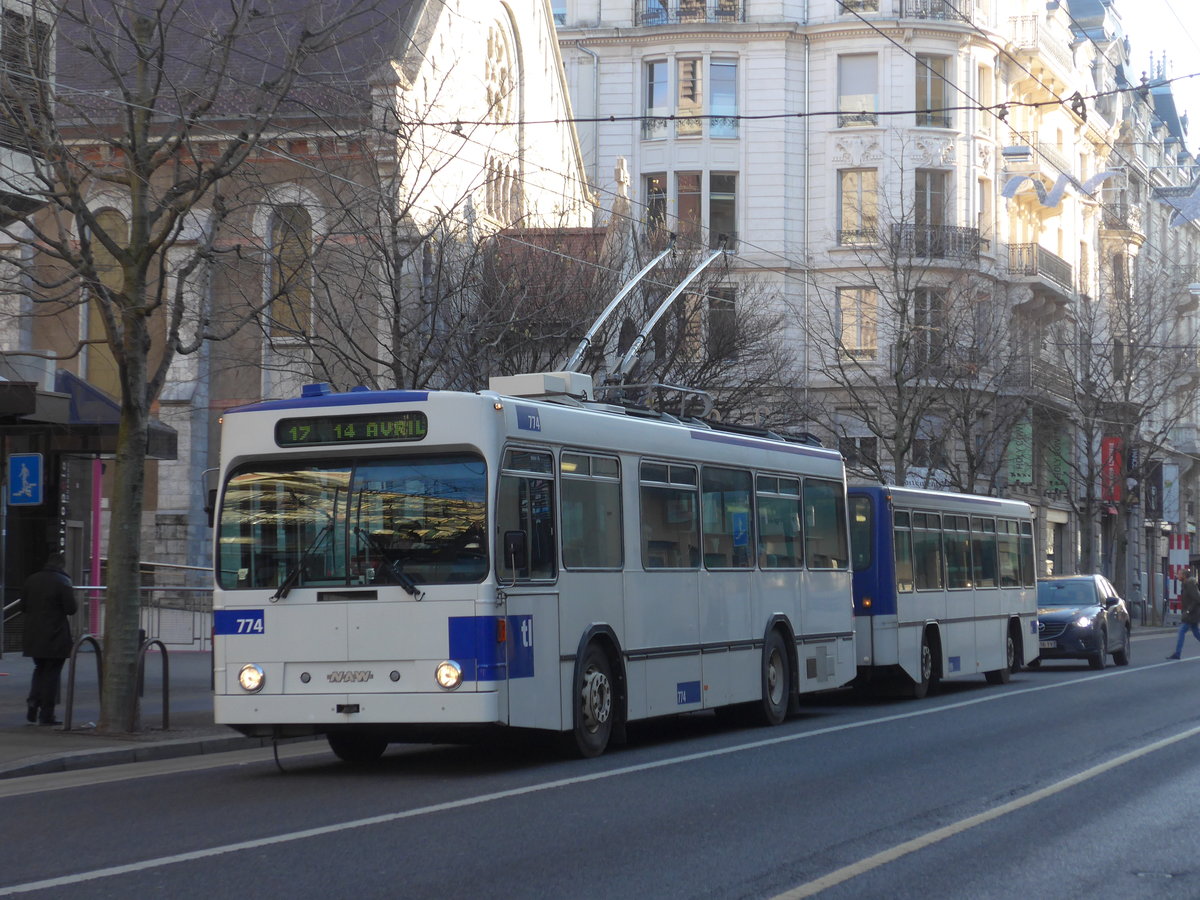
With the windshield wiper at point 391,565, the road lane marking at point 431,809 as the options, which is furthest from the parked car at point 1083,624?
the windshield wiper at point 391,565

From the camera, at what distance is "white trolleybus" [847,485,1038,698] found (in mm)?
21156

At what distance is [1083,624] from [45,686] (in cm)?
1872

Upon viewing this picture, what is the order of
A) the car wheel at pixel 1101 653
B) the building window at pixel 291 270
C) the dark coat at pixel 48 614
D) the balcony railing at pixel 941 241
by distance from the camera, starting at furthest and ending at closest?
the balcony railing at pixel 941 241
the car wheel at pixel 1101 653
the building window at pixel 291 270
the dark coat at pixel 48 614

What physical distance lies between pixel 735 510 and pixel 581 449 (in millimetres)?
3366

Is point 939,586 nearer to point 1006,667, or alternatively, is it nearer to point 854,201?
point 1006,667

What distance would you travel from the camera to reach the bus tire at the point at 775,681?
57.8 feet

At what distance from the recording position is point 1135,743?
1515cm

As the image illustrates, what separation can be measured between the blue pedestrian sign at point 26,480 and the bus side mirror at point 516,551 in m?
10.1

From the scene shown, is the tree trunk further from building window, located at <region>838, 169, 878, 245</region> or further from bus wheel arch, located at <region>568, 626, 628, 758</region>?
building window, located at <region>838, 169, 878, 245</region>

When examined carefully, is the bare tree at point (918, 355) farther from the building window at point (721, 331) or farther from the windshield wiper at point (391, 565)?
the windshield wiper at point (391, 565)

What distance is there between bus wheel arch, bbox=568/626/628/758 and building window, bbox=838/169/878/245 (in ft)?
122

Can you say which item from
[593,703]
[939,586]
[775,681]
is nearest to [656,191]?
[939,586]

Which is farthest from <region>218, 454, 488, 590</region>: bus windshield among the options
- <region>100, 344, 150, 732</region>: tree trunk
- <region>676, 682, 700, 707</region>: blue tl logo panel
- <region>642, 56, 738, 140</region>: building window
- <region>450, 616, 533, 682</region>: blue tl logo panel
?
<region>642, 56, 738, 140</region>: building window

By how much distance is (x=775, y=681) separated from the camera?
59.4ft
